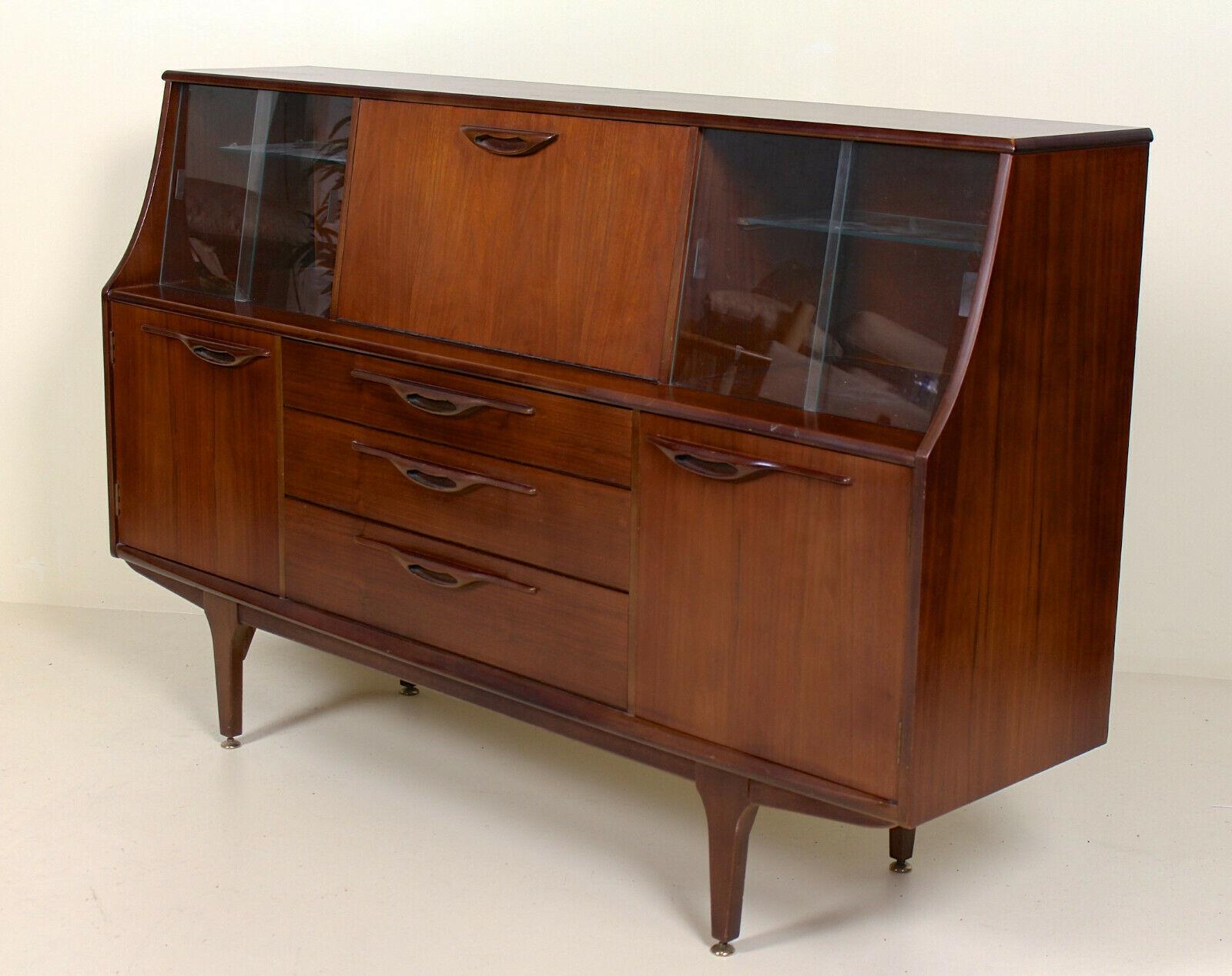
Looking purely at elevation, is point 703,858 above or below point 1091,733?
below

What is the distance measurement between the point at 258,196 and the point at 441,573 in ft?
3.17

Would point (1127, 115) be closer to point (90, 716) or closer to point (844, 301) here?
point (844, 301)

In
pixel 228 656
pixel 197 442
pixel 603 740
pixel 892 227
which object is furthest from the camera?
pixel 228 656

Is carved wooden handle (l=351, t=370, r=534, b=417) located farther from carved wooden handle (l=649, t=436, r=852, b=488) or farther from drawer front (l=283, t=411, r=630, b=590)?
carved wooden handle (l=649, t=436, r=852, b=488)

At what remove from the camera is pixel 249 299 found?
Answer: 11.4 feet

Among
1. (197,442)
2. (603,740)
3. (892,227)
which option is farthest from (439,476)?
(892,227)

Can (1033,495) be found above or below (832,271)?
below

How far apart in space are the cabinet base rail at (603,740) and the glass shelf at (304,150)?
902 millimetres

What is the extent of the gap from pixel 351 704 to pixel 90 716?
606mm

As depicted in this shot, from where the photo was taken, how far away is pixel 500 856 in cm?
316

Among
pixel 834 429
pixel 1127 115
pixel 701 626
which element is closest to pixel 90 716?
pixel 701 626

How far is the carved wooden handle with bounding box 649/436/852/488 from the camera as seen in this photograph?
244 centimetres

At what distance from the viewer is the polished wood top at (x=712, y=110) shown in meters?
2.38

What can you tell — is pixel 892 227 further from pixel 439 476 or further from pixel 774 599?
pixel 439 476
